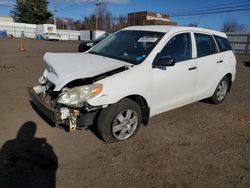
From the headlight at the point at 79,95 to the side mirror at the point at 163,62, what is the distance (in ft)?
3.65

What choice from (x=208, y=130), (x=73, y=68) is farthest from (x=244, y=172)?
(x=73, y=68)

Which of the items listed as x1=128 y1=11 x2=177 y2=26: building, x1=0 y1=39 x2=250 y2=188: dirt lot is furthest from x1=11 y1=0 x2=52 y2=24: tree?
x1=0 y1=39 x2=250 y2=188: dirt lot

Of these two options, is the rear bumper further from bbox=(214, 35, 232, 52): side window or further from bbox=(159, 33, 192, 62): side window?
bbox=(214, 35, 232, 52): side window

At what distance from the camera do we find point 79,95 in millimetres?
3193

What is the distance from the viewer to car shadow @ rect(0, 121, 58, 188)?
2719mm

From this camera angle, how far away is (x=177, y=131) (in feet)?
14.0

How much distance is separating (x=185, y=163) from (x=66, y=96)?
197cm

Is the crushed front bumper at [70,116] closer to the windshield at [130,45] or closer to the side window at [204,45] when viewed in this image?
the windshield at [130,45]

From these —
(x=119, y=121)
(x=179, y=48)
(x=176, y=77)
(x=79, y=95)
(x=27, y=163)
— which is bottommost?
(x=27, y=163)

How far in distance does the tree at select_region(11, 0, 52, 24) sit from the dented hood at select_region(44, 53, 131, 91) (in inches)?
2546

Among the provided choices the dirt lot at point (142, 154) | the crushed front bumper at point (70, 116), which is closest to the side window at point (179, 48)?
the dirt lot at point (142, 154)

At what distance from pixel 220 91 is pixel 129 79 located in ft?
10.6

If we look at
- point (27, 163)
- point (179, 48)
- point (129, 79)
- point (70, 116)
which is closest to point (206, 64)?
point (179, 48)

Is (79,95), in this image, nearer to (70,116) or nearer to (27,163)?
(70,116)
